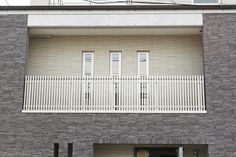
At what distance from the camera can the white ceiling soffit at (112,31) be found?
1473 centimetres

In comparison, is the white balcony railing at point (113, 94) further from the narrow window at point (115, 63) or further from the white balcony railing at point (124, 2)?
Answer: the white balcony railing at point (124, 2)

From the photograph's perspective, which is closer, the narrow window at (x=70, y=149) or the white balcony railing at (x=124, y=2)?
the narrow window at (x=70, y=149)

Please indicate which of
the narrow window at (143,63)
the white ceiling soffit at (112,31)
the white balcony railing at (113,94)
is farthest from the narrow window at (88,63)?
the narrow window at (143,63)

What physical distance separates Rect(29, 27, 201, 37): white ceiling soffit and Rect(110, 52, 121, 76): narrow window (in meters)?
0.98

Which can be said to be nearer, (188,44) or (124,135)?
(124,135)

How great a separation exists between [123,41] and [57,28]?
2.77 metres

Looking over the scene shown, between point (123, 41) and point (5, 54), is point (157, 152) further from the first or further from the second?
point (5, 54)

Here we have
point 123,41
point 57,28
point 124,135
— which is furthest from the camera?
point 123,41

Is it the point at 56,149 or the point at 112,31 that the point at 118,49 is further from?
the point at 56,149

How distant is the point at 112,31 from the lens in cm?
1501

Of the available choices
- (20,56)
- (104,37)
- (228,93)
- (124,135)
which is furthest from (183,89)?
(20,56)

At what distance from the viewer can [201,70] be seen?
15.4m

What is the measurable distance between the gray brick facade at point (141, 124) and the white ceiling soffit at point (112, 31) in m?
1.11

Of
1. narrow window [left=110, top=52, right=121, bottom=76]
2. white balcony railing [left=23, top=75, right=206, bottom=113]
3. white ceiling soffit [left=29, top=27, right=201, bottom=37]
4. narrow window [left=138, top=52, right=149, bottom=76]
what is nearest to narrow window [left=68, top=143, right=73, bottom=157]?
white balcony railing [left=23, top=75, right=206, bottom=113]
